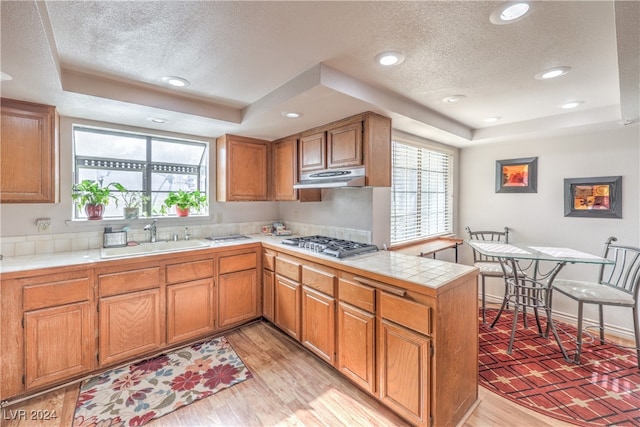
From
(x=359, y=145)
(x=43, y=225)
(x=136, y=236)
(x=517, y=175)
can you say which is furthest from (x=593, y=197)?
(x=43, y=225)

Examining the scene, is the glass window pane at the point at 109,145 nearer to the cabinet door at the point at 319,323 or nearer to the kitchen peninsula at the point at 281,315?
the kitchen peninsula at the point at 281,315

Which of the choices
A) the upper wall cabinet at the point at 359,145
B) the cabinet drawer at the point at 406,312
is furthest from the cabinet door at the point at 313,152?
the cabinet drawer at the point at 406,312

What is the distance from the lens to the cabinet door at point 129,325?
2.38m

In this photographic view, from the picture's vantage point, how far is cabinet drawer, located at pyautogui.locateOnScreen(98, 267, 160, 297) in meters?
2.37

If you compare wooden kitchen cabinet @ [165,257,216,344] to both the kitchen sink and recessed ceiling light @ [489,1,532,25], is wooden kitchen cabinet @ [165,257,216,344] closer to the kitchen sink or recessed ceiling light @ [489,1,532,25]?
the kitchen sink

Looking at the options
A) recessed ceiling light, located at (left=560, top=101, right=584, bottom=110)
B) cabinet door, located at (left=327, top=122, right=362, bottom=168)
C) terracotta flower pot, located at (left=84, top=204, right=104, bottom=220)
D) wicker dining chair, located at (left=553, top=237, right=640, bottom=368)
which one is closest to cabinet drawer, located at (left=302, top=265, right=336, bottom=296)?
cabinet door, located at (left=327, top=122, right=362, bottom=168)

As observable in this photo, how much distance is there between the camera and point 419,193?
3809 mm

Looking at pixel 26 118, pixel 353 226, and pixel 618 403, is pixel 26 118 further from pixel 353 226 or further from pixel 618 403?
pixel 618 403

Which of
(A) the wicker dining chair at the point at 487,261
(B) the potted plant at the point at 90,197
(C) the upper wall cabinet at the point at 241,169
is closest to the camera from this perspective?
(B) the potted plant at the point at 90,197

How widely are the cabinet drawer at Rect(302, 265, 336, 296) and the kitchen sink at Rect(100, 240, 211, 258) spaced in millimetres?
1206

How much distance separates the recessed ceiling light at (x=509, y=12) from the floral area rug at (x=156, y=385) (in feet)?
9.77

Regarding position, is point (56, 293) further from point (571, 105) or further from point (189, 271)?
point (571, 105)

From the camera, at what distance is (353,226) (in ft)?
10.2

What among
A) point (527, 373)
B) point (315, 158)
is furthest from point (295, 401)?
point (315, 158)
